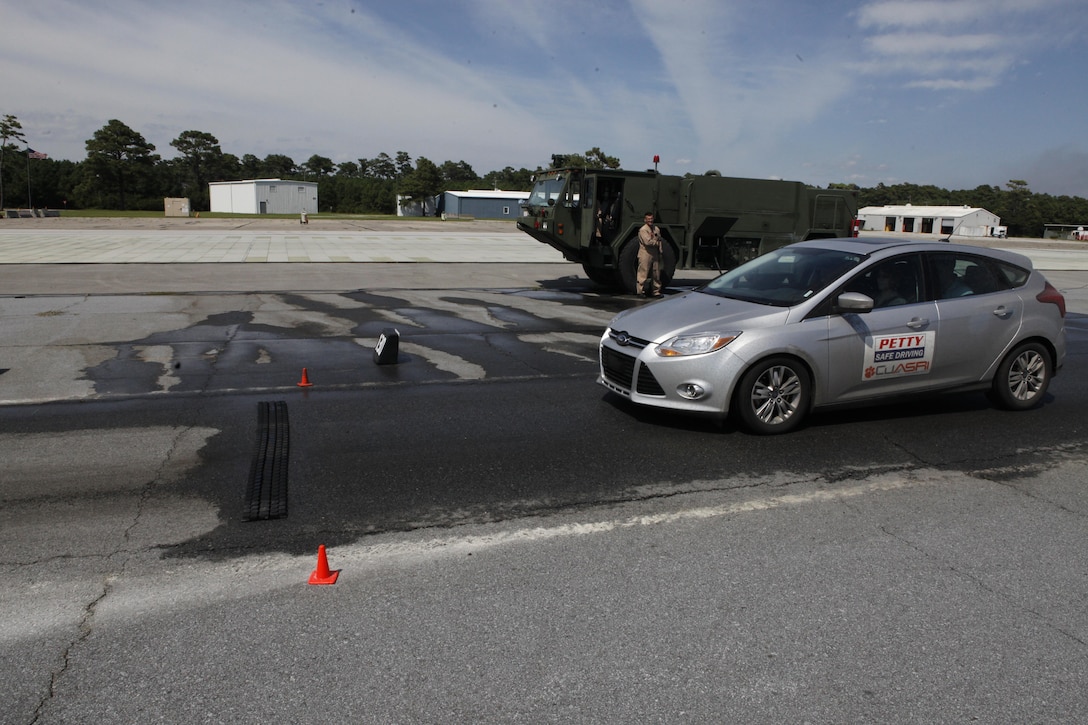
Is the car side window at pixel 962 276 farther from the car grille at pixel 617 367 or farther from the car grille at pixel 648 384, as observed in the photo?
the car grille at pixel 617 367

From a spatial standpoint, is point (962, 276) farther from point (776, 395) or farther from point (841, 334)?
point (776, 395)

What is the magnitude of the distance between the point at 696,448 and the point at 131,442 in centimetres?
436

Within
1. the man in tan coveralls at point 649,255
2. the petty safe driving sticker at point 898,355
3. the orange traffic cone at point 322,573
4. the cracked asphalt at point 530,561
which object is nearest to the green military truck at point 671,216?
the man in tan coveralls at point 649,255

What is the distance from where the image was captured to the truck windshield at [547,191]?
53.6ft

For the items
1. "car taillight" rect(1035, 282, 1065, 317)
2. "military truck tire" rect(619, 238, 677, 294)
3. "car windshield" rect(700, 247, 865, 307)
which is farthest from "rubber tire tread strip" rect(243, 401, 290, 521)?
"military truck tire" rect(619, 238, 677, 294)

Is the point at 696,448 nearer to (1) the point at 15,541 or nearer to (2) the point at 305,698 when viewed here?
(2) the point at 305,698

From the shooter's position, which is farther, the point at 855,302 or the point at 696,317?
the point at 696,317

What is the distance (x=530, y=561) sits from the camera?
406 cm

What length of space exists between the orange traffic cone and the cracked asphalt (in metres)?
0.07

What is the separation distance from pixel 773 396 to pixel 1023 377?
2.84 metres

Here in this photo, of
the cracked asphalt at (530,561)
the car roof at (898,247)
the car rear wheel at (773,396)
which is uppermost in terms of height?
the car roof at (898,247)

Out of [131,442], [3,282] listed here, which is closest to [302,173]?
[3,282]

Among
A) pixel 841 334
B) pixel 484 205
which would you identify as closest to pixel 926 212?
pixel 484 205

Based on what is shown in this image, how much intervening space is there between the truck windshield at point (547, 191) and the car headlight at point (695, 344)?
413 inches
